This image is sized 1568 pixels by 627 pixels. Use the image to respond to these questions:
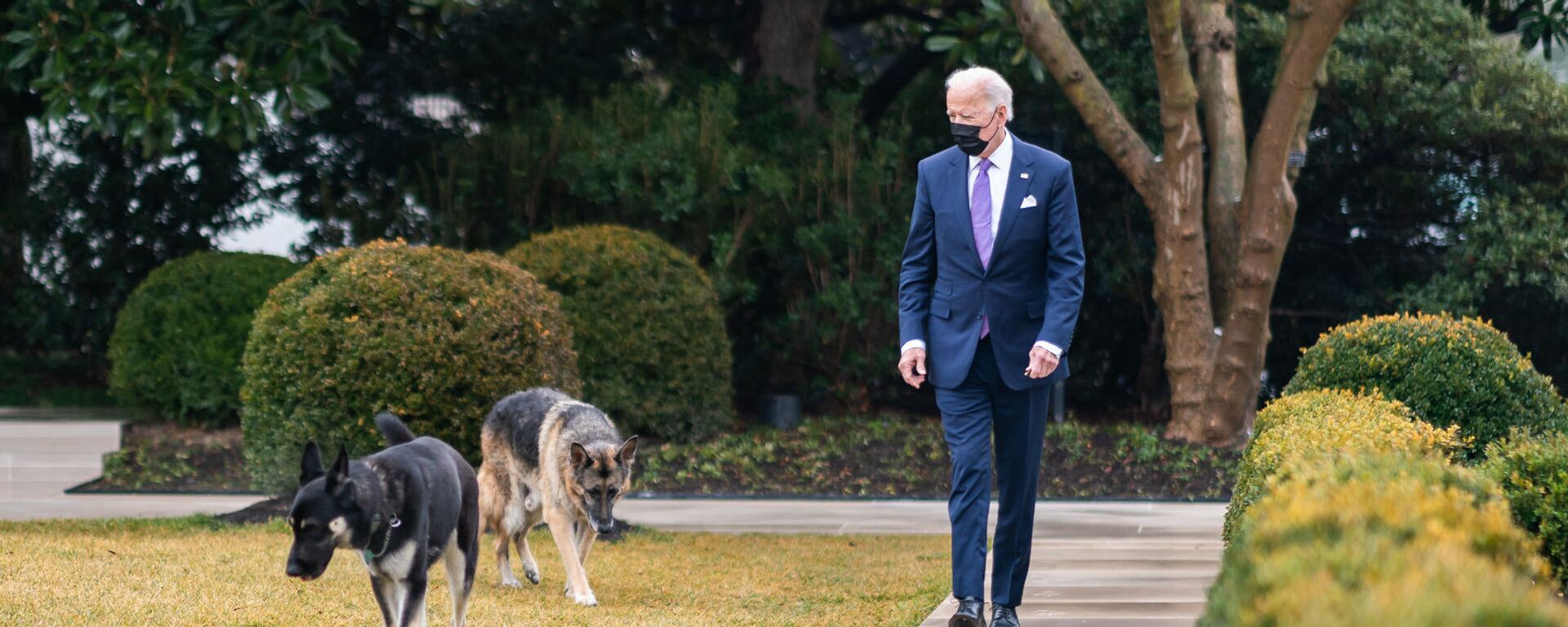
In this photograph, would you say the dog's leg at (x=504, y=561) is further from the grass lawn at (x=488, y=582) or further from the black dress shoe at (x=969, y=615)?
the black dress shoe at (x=969, y=615)

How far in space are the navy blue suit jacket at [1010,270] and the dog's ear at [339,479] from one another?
2.17 meters

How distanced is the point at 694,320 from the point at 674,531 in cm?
344

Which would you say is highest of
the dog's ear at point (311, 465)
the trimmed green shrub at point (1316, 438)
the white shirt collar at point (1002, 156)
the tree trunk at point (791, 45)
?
the tree trunk at point (791, 45)

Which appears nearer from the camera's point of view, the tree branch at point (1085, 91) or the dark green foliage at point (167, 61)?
the dark green foliage at point (167, 61)

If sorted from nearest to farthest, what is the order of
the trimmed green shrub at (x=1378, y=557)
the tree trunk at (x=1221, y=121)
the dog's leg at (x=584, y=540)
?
the trimmed green shrub at (x=1378, y=557)
the dog's leg at (x=584, y=540)
the tree trunk at (x=1221, y=121)

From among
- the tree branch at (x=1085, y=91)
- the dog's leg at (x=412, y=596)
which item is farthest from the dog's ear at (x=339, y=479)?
the tree branch at (x=1085, y=91)

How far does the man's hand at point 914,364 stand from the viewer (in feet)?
19.2

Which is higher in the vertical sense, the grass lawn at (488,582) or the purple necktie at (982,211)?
the purple necktie at (982,211)

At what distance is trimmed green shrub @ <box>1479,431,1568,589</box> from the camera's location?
5.59 metres

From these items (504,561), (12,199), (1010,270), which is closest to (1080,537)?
(504,561)

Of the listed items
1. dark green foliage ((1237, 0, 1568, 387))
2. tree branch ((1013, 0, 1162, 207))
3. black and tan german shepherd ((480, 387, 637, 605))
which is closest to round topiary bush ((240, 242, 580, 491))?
black and tan german shepherd ((480, 387, 637, 605))

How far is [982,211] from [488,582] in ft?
11.5

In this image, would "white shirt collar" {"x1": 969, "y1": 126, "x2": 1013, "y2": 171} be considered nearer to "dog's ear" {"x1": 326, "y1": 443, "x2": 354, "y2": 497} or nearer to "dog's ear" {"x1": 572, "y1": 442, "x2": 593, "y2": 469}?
"dog's ear" {"x1": 572, "y1": 442, "x2": 593, "y2": 469}

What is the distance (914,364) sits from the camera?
5887mm
